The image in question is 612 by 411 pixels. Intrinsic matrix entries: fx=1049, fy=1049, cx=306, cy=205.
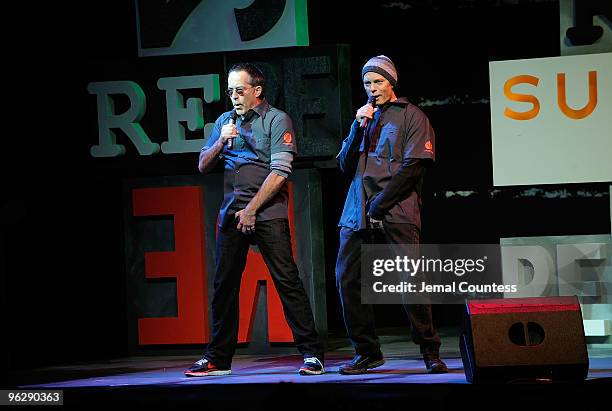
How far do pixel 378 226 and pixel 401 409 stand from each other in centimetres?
150

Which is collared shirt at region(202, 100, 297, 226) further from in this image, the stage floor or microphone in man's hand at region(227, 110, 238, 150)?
the stage floor

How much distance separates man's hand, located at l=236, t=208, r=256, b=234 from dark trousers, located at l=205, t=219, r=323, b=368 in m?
0.07

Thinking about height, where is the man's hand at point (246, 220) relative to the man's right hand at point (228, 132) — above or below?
below

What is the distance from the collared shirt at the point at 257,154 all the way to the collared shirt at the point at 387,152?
35cm

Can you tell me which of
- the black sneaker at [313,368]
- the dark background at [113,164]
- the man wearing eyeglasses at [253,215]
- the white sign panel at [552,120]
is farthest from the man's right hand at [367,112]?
the white sign panel at [552,120]

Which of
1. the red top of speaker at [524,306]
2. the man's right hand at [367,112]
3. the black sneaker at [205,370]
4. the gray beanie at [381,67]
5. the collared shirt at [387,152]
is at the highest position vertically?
the gray beanie at [381,67]

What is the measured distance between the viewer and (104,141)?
7.09 meters

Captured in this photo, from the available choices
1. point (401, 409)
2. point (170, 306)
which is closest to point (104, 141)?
point (170, 306)

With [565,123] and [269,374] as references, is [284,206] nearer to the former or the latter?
[269,374]

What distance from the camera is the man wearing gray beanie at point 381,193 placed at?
17.7ft

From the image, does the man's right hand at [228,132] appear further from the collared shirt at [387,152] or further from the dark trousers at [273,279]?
the collared shirt at [387,152]

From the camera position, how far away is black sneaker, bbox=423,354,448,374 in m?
5.33

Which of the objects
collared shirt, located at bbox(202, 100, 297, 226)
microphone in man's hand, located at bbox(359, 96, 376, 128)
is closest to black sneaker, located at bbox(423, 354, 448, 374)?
collared shirt, located at bbox(202, 100, 297, 226)

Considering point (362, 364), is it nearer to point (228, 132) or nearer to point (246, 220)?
point (246, 220)
